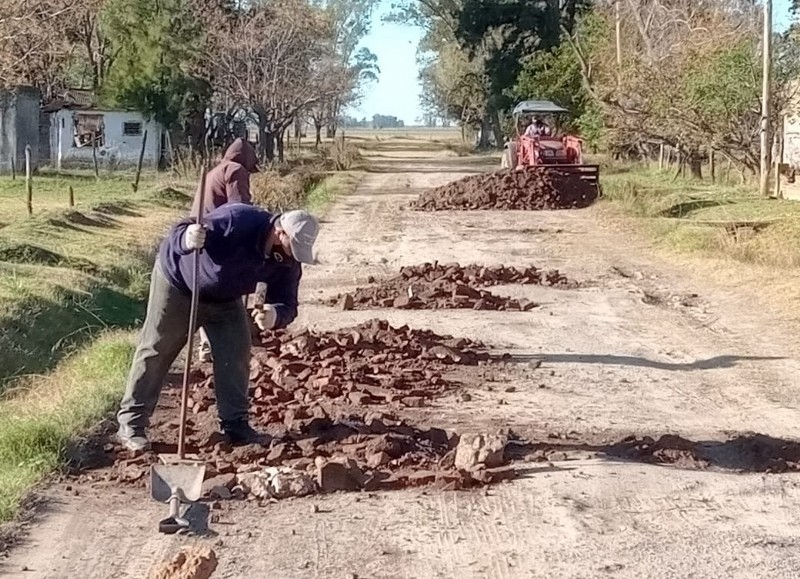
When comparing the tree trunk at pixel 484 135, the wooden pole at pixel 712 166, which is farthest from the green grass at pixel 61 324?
the tree trunk at pixel 484 135

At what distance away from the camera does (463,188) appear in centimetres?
3105

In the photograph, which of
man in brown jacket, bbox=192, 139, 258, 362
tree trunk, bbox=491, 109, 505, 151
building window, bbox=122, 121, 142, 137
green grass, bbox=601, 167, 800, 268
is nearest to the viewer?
man in brown jacket, bbox=192, 139, 258, 362

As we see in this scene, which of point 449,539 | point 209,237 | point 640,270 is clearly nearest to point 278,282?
point 209,237

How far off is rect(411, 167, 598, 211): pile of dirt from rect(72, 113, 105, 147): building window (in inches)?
659

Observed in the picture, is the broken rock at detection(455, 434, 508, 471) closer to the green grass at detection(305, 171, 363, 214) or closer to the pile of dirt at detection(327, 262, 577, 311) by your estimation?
the pile of dirt at detection(327, 262, 577, 311)

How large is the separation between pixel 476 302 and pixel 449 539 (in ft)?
26.7

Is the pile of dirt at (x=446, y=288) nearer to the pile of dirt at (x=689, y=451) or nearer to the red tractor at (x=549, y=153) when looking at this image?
the pile of dirt at (x=689, y=451)

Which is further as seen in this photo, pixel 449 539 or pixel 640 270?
pixel 640 270

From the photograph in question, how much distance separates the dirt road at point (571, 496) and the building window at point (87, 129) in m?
30.0

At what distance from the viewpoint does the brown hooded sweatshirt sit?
33.5ft

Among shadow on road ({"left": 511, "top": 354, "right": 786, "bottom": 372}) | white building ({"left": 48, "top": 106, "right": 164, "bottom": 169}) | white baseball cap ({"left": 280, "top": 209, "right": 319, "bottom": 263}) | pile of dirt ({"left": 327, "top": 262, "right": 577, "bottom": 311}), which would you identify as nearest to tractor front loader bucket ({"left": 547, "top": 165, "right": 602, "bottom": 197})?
pile of dirt ({"left": 327, "top": 262, "right": 577, "bottom": 311})

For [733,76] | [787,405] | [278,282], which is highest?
[733,76]

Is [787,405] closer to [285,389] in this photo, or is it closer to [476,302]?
→ [285,389]

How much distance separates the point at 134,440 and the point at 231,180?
320cm
